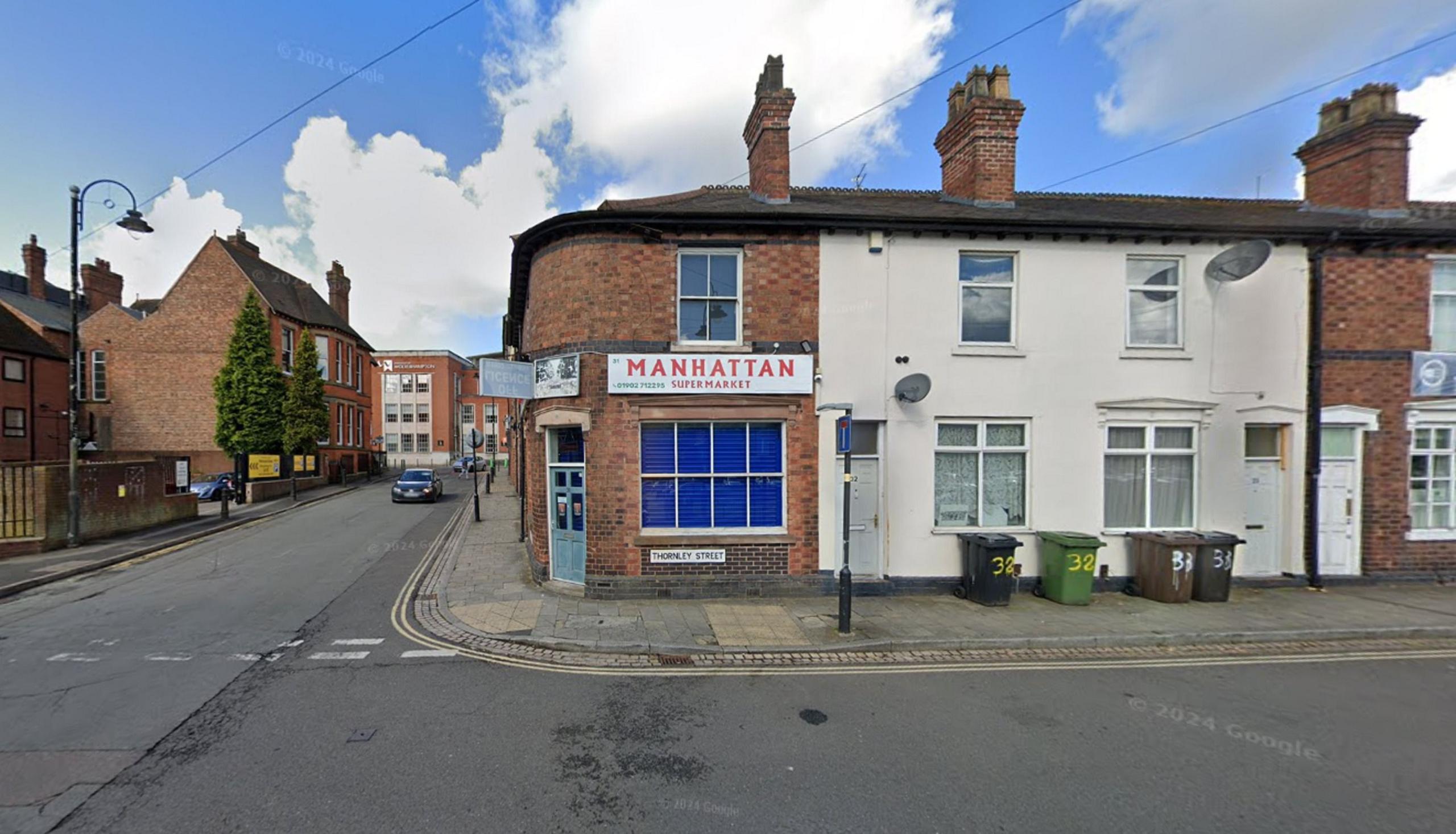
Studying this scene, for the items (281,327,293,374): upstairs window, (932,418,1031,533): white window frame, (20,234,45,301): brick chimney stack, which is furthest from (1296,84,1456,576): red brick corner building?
(20,234,45,301): brick chimney stack

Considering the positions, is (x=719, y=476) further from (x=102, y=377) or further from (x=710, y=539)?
(x=102, y=377)

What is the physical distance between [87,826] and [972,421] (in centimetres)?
996

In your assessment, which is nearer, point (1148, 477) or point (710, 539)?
point (710, 539)

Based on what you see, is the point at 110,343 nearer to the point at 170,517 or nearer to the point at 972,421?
the point at 170,517

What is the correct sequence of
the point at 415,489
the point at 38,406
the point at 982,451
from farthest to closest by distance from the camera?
the point at 38,406 → the point at 415,489 → the point at 982,451

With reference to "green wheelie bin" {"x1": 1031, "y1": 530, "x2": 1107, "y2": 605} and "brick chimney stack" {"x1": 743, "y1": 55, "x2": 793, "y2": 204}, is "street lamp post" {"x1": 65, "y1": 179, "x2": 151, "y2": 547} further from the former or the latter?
→ "green wheelie bin" {"x1": 1031, "y1": 530, "x2": 1107, "y2": 605}

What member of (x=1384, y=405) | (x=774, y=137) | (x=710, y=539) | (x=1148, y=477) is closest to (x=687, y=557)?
(x=710, y=539)

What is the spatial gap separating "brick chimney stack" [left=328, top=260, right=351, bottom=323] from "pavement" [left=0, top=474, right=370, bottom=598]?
2294 cm

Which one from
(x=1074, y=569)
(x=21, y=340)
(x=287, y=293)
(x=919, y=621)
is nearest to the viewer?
(x=919, y=621)

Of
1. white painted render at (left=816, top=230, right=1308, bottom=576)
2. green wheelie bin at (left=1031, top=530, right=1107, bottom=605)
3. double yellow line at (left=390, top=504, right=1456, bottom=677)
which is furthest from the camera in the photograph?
white painted render at (left=816, top=230, right=1308, bottom=576)

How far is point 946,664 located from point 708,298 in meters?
5.97

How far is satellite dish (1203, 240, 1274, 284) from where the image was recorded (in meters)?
8.14

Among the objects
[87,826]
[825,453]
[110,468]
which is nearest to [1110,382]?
[825,453]

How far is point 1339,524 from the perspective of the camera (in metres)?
8.90
